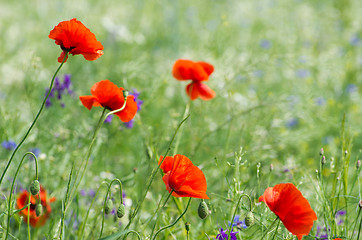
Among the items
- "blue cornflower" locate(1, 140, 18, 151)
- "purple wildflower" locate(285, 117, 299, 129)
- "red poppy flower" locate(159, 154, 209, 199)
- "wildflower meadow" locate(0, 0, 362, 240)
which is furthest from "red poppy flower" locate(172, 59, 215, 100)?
"purple wildflower" locate(285, 117, 299, 129)

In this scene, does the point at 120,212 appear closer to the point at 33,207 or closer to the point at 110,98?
the point at 110,98

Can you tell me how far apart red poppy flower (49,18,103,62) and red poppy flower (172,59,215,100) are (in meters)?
0.37

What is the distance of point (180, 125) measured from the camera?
86 cm

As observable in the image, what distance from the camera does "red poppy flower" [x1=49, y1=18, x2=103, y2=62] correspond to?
2.91 feet

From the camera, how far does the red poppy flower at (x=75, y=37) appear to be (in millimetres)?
886

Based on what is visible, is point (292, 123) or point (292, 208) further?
point (292, 123)

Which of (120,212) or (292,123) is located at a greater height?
(292,123)

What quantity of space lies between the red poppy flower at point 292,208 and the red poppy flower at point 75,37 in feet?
1.58

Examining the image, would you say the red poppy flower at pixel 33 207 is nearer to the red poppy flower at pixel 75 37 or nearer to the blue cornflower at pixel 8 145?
the blue cornflower at pixel 8 145

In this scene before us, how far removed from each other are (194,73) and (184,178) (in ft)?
1.64

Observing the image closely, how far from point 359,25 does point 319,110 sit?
4.90ft

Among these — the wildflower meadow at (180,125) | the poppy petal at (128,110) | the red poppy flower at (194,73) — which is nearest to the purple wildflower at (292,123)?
the wildflower meadow at (180,125)

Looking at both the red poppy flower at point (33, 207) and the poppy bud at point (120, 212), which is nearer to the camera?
the poppy bud at point (120, 212)

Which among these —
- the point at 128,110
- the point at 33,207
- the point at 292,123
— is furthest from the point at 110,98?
the point at 292,123
